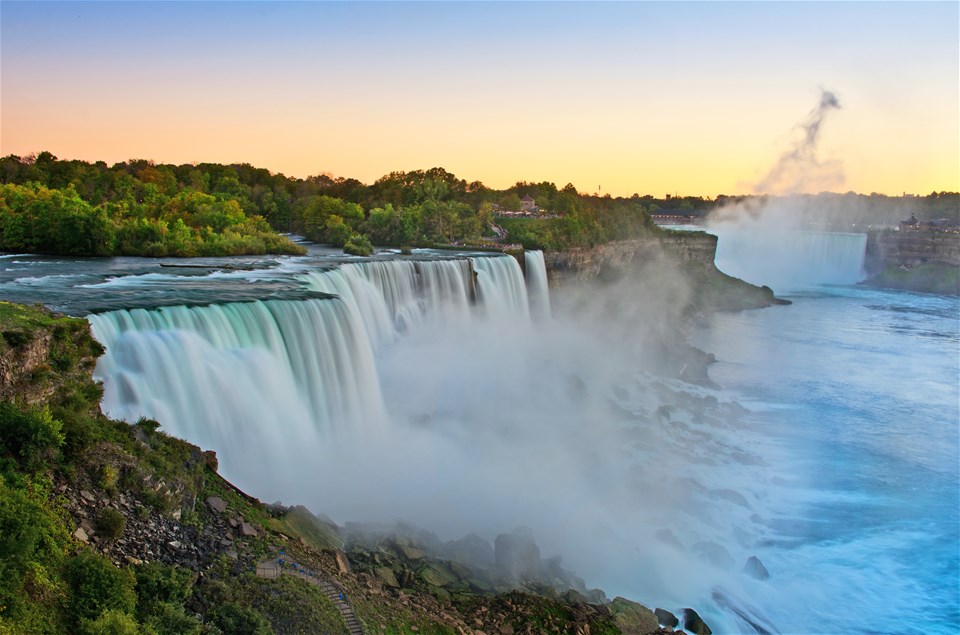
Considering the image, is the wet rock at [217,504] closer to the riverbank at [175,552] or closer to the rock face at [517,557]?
the riverbank at [175,552]

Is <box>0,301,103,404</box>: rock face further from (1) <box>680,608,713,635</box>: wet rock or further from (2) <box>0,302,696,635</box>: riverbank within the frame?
(1) <box>680,608,713,635</box>: wet rock

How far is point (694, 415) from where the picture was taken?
25.0 m

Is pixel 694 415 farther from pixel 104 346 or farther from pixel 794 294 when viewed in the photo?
pixel 794 294

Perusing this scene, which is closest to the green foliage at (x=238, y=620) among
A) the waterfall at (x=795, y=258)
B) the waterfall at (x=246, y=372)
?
the waterfall at (x=246, y=372)

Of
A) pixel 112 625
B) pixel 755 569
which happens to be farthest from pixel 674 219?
pixel 112 625

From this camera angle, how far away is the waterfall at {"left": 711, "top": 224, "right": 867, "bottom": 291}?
73.8 meters

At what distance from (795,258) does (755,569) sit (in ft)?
232

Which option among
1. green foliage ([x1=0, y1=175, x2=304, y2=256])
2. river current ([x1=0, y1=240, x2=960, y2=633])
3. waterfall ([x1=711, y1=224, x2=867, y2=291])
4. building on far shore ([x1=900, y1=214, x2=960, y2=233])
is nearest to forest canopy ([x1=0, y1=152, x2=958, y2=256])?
green foliage ([x1=0, y1=175, x2=304, y2=256])

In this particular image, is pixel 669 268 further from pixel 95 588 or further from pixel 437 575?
pixel 95 588

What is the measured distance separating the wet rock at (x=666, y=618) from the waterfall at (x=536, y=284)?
24.9 m

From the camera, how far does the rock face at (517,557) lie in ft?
39.5

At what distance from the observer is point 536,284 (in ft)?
124

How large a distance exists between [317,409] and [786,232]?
77.6m

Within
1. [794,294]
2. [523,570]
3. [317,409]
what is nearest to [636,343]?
[317,409]
